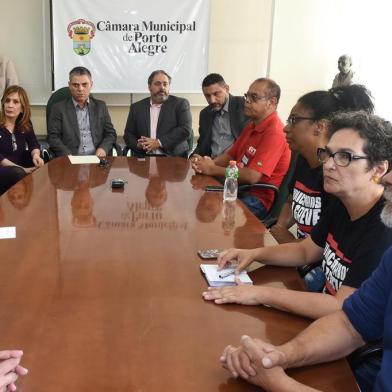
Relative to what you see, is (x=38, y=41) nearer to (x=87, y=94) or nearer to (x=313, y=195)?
(x=87, y=94)

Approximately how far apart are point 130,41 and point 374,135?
4.26 m

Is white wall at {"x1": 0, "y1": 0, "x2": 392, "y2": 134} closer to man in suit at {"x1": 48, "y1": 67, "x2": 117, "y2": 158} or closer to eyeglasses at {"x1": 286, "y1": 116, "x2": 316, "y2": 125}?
man in suit at {"x1": 48, "y1": 67, "x2": 117, "y2": 158}

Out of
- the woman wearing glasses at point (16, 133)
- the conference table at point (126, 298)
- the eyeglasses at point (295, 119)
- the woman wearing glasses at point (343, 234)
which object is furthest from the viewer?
the woman wearing glasses at point (16, 133)

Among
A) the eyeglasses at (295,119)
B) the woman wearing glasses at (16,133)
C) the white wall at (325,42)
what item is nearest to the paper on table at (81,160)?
the woman wearing glasses at (16,133)

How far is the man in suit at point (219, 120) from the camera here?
3926 mm

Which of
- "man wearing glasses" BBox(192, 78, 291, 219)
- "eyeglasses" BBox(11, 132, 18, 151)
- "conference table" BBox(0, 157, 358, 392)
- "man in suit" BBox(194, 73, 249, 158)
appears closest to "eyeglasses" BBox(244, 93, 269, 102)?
"man wearing glasses" BBox(192, 78, 291, 219)

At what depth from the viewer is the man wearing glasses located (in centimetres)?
288

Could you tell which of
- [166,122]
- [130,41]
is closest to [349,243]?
[166,122]

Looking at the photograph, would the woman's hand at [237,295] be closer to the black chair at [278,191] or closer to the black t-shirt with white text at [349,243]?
the black t-shirt with white text at [349,243]

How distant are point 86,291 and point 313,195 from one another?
1215mm

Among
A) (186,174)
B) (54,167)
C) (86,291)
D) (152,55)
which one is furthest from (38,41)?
(86,291)

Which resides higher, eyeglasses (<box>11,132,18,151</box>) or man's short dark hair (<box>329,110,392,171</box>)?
man's short dark hair (<box>329,110,392,171</box>)

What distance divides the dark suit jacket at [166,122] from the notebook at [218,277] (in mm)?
2954

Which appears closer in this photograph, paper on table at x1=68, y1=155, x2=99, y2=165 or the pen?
the pen
